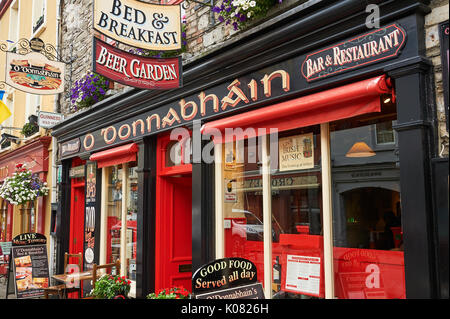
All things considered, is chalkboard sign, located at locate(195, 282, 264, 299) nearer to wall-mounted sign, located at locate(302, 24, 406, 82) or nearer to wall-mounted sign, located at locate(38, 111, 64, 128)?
wall-mounted sign, located at locate(302, 24, 406, 82)

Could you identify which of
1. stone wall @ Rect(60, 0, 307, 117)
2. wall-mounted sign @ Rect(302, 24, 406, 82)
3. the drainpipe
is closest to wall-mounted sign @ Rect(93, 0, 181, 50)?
stone wall @ Rect(60, 0, 307, 117)

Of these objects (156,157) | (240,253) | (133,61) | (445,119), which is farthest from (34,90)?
(445,119)

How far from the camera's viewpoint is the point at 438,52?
3.50 m

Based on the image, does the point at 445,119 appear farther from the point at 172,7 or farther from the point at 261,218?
the point at 172,7

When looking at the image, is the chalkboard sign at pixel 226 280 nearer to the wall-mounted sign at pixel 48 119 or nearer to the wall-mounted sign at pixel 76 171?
the wall-mounted sign at pixel 76 171

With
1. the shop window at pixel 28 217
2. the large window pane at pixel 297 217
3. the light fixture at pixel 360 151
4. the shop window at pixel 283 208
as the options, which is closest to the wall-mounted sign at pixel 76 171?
the shop window at pixel 28 217

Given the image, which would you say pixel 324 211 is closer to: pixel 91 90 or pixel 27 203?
pixel 91 90

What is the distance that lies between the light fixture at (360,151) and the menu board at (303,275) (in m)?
1.16

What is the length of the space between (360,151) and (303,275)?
58.2 inches

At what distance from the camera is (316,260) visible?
174 inches

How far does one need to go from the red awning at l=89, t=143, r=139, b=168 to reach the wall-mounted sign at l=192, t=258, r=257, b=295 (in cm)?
404

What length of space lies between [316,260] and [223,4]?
10.9 feet

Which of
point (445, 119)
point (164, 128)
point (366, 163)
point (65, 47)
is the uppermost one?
point (65, 47)

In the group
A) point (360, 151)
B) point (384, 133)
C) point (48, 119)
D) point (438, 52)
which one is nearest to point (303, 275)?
point (360, 151)
